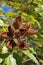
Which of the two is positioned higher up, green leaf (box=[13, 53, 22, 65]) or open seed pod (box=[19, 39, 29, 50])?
open seed pod (box=[19, 39, 29, 50])

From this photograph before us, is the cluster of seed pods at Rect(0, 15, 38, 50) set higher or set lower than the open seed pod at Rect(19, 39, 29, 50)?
higher

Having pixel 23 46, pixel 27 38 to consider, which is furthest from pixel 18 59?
pixel 27 38

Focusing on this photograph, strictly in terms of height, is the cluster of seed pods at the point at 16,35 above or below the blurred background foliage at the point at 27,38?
above

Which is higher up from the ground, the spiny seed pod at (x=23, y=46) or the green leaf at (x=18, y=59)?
the spiny seed pod at (x=23, y=46)

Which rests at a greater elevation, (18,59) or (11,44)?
(11,44)

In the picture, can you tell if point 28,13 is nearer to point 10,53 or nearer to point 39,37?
point 39,37

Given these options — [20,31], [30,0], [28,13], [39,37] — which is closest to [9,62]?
[20,31]

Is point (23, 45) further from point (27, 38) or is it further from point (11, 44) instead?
point (27, 38)

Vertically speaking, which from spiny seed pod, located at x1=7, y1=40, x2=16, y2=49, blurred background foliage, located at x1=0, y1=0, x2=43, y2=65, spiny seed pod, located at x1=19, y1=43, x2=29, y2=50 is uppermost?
spiny seed pod, located at x1=7, y1=40, x2=16, y2=49

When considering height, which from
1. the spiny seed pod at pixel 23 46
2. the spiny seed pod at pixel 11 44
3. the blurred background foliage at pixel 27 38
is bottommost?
the blurred background foliage at pixel 27 38

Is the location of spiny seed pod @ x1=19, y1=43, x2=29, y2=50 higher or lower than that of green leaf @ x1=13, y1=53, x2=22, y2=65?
higher
